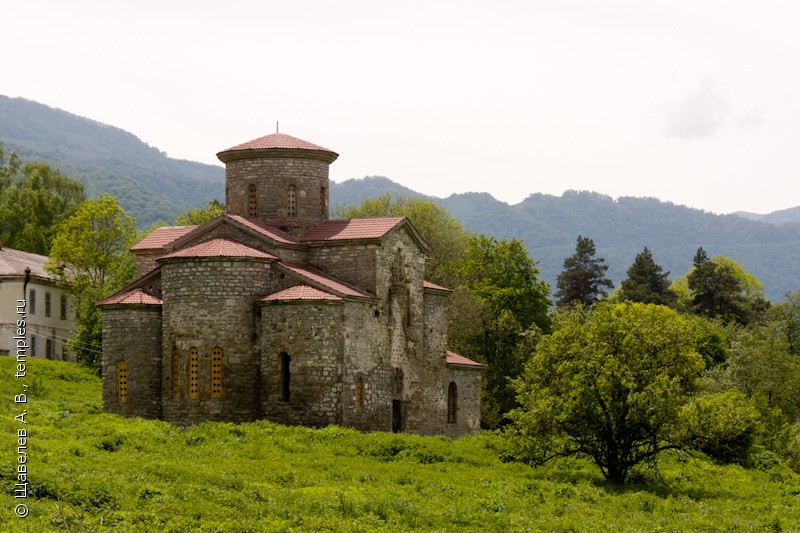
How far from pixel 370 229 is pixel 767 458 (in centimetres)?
1538

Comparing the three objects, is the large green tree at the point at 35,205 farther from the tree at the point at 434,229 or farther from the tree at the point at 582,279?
the tree at the point at 582,279

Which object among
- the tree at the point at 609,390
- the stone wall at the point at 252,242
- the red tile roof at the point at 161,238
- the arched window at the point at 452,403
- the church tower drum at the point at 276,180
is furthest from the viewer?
the arched window at the point at 452,403

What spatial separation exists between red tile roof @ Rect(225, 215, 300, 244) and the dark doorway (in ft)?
21.6

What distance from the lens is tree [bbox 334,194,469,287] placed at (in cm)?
7075

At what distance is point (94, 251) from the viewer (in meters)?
67.6

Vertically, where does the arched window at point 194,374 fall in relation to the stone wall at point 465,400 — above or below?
above

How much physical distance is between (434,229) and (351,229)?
29.9 m

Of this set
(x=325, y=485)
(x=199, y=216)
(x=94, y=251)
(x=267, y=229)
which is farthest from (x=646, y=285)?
(x=325, y=485)

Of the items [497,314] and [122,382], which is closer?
[122,382]

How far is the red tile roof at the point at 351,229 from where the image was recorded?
4606 centimetres

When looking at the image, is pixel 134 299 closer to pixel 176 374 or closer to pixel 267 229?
pixel 176 374

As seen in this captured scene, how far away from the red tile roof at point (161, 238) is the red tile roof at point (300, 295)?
741 cm

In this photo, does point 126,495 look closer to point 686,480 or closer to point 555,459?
point 555,459

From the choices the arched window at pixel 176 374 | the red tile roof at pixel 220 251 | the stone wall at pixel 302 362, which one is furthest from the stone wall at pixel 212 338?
the stone wall at pixel 302 362
